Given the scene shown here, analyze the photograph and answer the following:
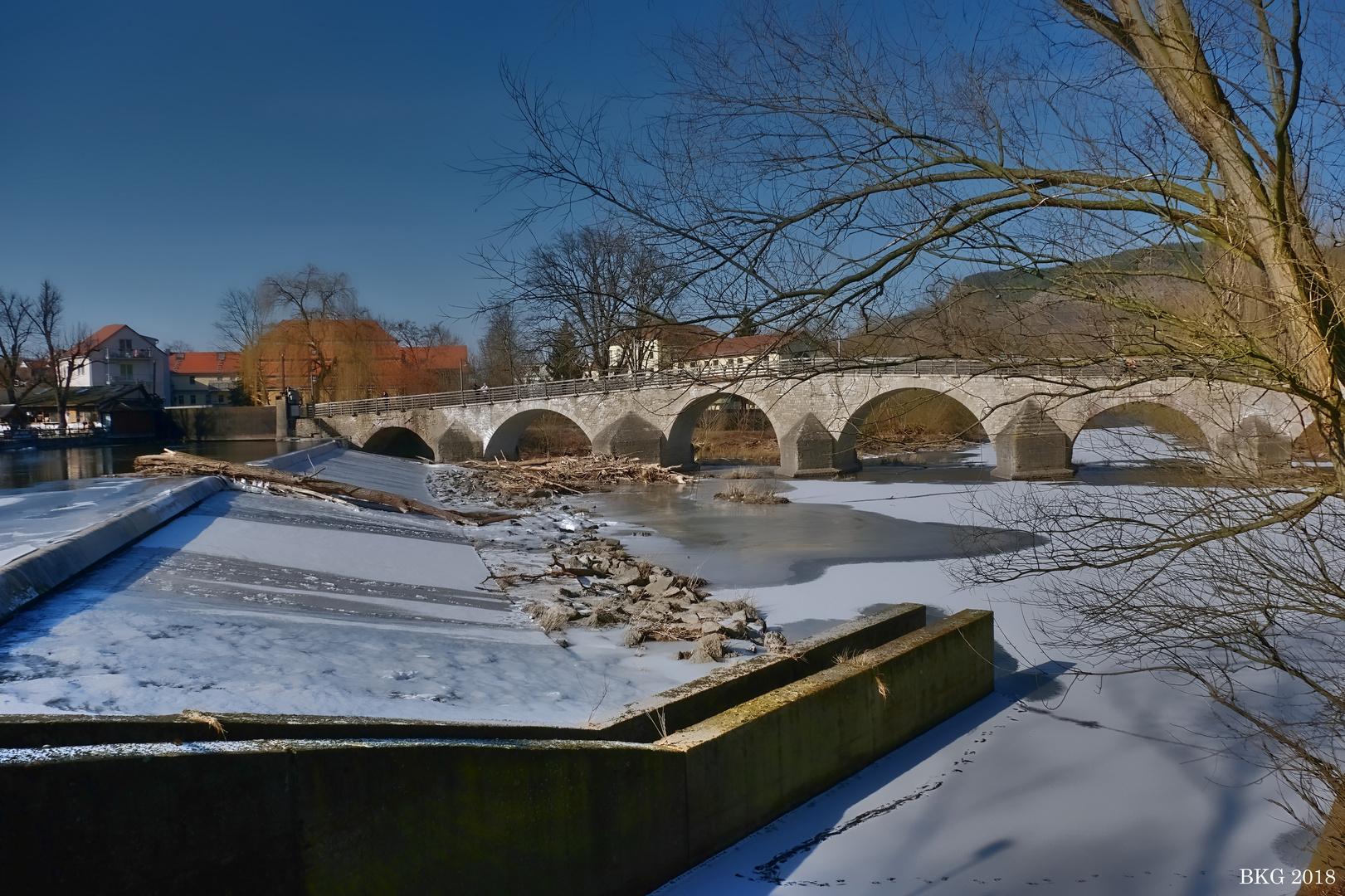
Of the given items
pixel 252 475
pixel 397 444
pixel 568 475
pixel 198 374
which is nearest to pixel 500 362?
pixel 397 444

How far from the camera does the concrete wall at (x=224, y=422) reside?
1561 inches

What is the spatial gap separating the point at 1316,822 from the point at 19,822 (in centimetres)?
549

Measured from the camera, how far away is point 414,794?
10.4 ft

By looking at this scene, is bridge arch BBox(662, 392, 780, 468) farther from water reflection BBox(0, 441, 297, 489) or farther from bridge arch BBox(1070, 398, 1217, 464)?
bridge arch BBox(1070, 398, 1217, 464)

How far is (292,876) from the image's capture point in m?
2.83

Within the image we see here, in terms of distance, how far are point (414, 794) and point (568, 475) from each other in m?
23.9

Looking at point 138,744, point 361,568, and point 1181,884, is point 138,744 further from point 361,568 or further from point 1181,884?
point 361,568

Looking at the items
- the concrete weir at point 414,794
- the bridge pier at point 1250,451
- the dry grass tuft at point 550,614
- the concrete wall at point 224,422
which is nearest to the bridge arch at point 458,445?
the concrete wall at point 224,422

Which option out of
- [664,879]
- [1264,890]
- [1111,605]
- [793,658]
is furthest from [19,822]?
[1264,890]

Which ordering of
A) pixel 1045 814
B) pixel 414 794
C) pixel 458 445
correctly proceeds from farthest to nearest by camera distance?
pixel 458 445, pixel 1045 814, pixel 414 794

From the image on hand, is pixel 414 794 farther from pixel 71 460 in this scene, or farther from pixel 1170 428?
pixel 71 460

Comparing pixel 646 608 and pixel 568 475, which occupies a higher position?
pixel 568 475

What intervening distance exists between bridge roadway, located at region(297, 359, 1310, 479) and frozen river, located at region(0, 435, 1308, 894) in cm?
70

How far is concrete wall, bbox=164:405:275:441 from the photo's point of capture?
39656 mm
